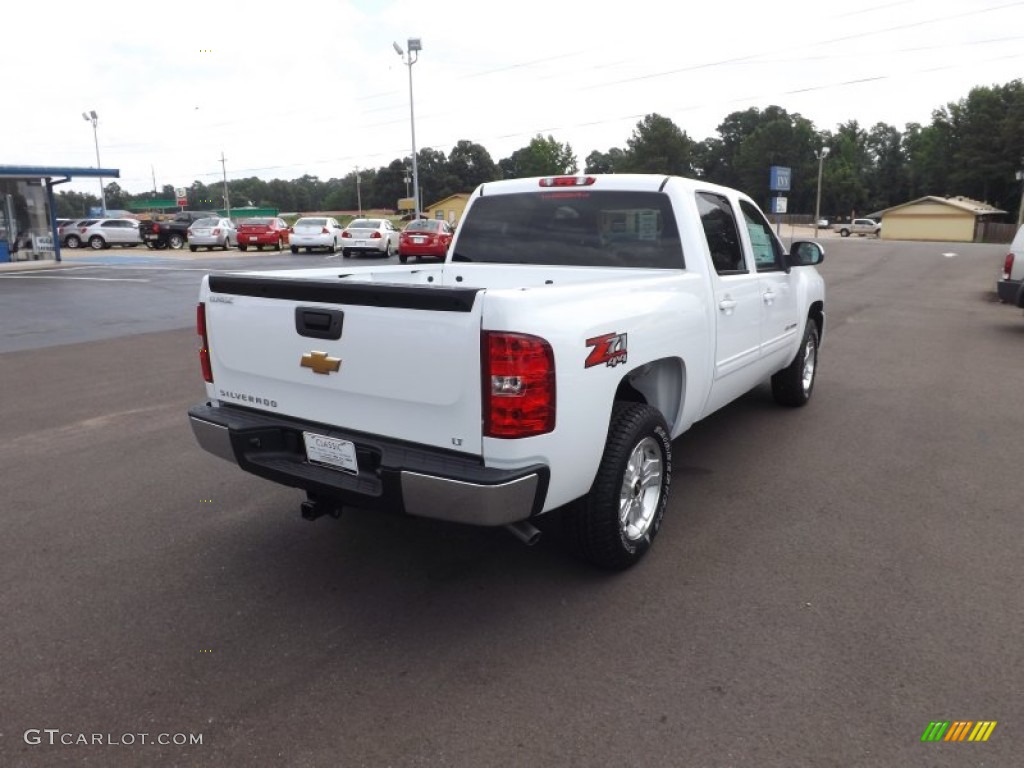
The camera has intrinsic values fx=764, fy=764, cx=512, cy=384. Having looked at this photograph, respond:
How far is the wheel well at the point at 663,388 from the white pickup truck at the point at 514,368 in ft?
0.04

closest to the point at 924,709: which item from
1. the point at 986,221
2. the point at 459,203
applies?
the point at 986,221

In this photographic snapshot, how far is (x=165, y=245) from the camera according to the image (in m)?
38.7

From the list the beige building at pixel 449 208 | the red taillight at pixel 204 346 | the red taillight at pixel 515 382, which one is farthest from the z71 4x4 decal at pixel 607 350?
the beige building at pixel 449 208

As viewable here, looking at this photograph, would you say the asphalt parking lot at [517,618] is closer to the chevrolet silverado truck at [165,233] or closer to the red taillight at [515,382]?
the red taillight at [515,382]

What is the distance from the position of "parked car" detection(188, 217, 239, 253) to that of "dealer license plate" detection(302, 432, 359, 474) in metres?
33.1

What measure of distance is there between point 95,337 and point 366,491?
9879 millimetres

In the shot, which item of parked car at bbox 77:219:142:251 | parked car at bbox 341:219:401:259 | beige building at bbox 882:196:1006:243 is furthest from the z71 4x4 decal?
beige building at bbox 882:196:1006:243

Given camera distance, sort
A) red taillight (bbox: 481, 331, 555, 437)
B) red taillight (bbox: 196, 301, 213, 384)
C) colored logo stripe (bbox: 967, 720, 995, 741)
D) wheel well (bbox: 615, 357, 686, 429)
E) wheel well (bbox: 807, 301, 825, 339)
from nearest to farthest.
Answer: colored logo stripe (bbox: 967, 720, 995, 741) → red taillight (bbox: 481, 331, 555, 437) → red taillight (bbox: 196, 301, 213, 384) → wheel well (bbox: 615, 357, 686, 429) → wheel well (bbox: 807, 301, 825, 339)

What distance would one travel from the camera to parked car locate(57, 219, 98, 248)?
127 feet

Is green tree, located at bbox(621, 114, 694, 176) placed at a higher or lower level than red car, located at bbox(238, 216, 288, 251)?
higher

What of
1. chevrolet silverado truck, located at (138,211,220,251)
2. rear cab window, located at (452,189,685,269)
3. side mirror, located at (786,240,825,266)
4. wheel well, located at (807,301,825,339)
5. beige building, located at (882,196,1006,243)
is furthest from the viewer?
beige building, located at (882,196,1006,243)

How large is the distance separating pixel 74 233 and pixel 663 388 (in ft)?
138

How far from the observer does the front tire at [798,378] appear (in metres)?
6.59

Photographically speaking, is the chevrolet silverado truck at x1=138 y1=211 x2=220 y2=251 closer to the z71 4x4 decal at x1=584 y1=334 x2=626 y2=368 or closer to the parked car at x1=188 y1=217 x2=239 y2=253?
the parked car at x1=188 y1=217 x2=239 y2=253
